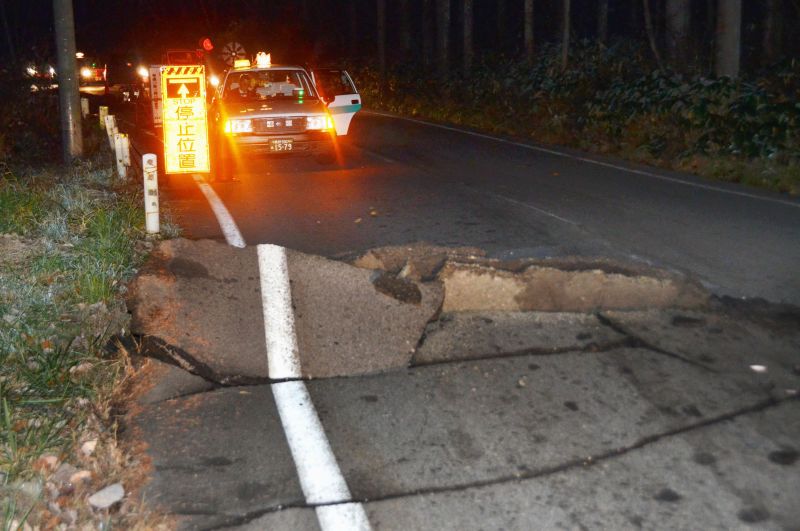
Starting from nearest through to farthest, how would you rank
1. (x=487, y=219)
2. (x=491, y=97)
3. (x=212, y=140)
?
(x=487, y=219) < (x=212, y=140) < (x=491, y=97)

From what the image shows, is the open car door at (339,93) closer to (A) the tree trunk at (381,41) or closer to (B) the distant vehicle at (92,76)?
(A) the tree trunk at (381,41)

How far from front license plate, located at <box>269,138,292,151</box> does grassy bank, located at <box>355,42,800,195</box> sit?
633 centimetres

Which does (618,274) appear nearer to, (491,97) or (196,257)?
(196,257)

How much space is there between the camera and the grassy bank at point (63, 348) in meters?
4.36

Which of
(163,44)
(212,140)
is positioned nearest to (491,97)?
(212,140)

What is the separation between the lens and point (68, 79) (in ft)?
48.9

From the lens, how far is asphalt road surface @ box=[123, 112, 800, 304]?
8.70 metres

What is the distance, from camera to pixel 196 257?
7.99 meters

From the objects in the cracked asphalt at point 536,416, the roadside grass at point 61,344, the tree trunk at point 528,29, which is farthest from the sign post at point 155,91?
the cracked asphalt at point 536,416

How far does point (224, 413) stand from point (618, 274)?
3.63 m

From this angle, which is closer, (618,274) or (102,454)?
(102,454)

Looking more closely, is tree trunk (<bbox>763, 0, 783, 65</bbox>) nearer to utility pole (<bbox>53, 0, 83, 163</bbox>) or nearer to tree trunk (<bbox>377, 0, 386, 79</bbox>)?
tree trunk (<bbox>377, 0, 386, 79</bbox>)

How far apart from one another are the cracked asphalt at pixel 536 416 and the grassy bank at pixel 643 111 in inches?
225

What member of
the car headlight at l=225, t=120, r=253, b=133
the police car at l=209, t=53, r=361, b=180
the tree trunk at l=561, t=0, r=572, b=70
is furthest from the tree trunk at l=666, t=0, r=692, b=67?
the car headlight at l=225, t=120, r=253, b=133
